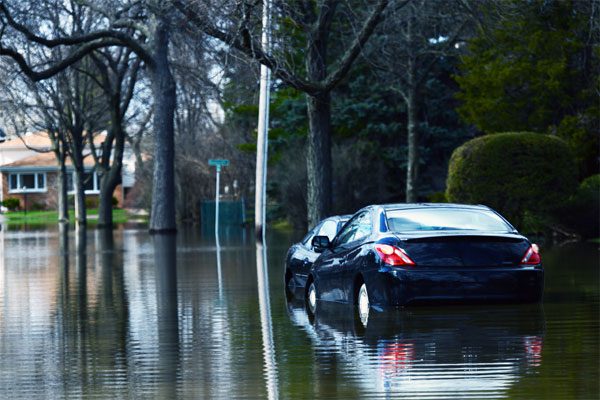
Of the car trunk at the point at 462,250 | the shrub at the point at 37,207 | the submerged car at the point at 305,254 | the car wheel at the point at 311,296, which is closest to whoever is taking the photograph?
the car trunk at the point at 462,250

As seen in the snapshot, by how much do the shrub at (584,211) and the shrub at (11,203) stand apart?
229 feet

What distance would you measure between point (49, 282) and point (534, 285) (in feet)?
36.1

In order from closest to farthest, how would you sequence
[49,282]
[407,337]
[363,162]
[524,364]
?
[524,364]
[407,337]
[49,282]
[363,162]

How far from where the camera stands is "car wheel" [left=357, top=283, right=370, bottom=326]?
14541 millimetres

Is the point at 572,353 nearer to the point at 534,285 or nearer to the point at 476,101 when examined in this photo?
the point at 534,285

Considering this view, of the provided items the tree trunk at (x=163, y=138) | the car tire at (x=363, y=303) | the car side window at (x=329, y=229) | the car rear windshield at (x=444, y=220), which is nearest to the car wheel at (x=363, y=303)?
the car tire at (x=363, y=303)

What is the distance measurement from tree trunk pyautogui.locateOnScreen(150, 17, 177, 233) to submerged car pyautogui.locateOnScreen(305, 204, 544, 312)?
32172 mm

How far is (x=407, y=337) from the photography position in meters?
12.7

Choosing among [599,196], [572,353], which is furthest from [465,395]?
[599,196]

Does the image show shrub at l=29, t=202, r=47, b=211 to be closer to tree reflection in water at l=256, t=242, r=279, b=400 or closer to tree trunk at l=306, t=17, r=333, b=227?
tree trunk at l=306, t=17, r=333, b=227

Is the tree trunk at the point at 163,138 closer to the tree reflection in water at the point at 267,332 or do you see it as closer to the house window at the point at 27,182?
the tree reflection in water at the point at 267,332

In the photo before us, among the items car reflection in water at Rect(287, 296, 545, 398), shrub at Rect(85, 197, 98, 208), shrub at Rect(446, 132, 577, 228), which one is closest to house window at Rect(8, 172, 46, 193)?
shrub at Rect(85, 197, 98, 208)

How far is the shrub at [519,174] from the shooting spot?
31000 mm

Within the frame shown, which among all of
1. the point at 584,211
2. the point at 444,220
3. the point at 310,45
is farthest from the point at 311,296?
the point at 584,211
